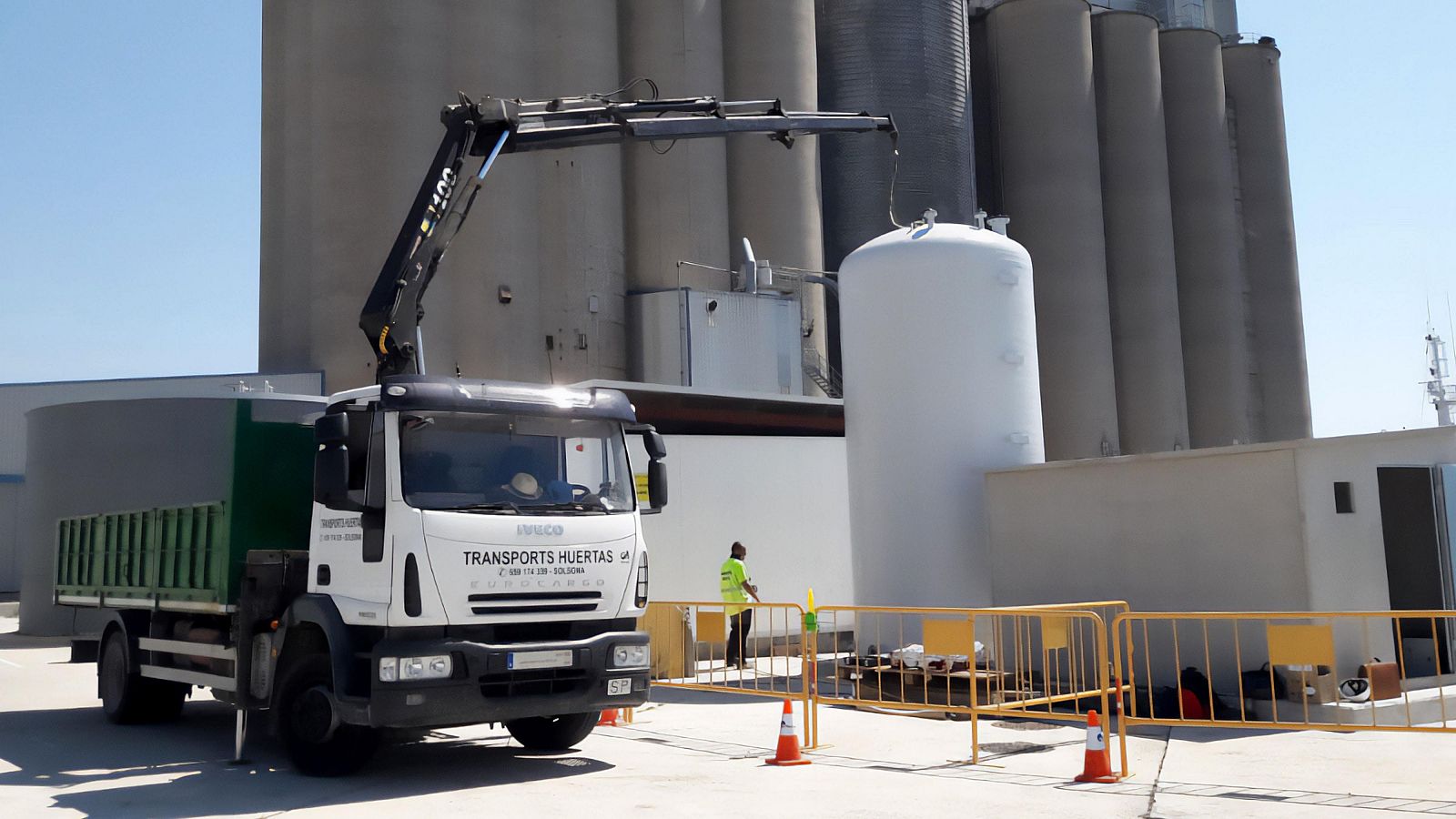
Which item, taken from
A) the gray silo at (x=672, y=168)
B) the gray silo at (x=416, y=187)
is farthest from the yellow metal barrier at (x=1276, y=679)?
the gray silo at (x=672, y=168)

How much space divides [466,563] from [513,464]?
85 centimetres

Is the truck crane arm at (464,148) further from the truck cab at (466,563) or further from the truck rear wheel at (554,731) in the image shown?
the truck rear wheel at (554,731)

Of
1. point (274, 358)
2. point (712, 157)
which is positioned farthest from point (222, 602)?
point (712, 157)

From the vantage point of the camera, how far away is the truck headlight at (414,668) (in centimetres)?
877

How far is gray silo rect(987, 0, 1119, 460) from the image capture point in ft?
121

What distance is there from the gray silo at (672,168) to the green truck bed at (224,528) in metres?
18.7

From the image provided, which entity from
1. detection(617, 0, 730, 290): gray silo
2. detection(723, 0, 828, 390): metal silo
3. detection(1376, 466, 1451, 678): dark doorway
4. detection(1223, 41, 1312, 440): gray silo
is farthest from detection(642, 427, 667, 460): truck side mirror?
detection(1223, 41, 1312, 440): gray silo

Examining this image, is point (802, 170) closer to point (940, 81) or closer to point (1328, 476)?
point (940, 81)

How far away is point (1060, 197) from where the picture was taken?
3828 cm

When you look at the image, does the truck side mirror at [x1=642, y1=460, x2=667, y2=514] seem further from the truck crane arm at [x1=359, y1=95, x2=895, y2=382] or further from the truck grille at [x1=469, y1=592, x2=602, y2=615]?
the truck crane arm at [x1=359, y1=95, x2=895, y2=382]

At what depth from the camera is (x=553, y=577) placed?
30.8ft

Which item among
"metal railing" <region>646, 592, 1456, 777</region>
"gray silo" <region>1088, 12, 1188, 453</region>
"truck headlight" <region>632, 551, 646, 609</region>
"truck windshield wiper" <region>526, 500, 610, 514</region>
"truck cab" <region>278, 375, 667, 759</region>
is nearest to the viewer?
"truck cab" <region>278, 375, 667, 759</region>

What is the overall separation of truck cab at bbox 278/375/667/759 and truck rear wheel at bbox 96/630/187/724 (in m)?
3.50

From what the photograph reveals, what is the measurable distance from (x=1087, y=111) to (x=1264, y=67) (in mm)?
12817
